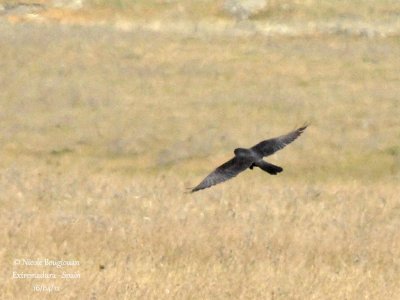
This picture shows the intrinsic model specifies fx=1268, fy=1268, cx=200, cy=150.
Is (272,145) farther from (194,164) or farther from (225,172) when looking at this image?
(194,164)

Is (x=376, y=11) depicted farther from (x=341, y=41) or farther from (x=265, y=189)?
(x=265, y=189)

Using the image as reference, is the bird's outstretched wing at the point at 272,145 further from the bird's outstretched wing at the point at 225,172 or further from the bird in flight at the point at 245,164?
the bird's outstretched wing at the point at 225,172

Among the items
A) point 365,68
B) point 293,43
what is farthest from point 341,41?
point 365,68

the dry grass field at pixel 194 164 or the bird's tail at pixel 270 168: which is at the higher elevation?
the bird's tail at pixel 270 168

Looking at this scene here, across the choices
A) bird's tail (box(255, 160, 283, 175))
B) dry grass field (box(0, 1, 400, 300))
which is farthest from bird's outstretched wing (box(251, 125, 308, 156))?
dry grass field (box(0, 1, 400, 300))

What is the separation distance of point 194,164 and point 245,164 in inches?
606

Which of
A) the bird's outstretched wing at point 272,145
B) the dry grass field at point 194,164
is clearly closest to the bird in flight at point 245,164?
the bird's outstretched wing at point 272,145

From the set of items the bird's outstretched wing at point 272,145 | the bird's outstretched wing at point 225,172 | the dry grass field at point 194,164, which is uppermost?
the bird's outstretched wing at point 225,172

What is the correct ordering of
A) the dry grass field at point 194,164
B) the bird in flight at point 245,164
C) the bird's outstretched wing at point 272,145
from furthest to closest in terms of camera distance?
the dry grass field at point 194,164 < the bird's outstretched wing at point 272,145 < the bird in flight at point 245,164

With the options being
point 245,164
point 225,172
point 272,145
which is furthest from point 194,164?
point 225,172

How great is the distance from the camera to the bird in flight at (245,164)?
1045 cm

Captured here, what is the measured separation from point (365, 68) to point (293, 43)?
6.32 meters

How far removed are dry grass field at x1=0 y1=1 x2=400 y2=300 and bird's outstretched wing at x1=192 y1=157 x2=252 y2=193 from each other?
7.10 feet

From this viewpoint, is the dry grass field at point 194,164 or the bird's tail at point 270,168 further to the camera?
the dry grass field at point 194,164
